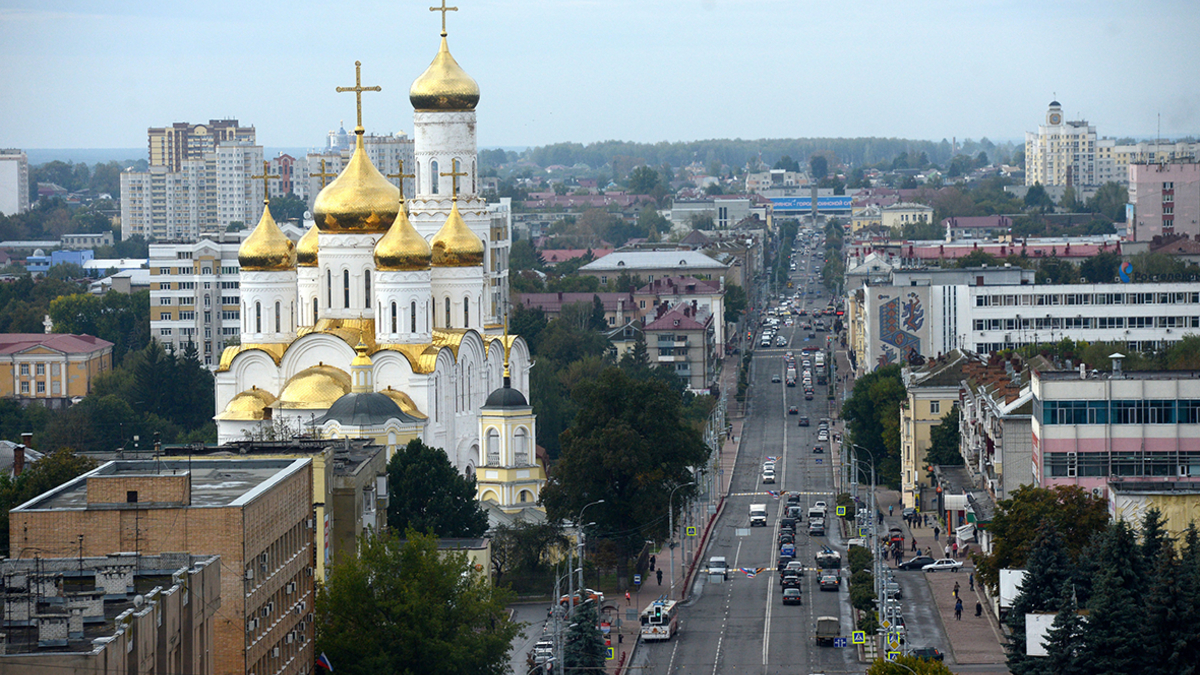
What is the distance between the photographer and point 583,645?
4644 centimetres

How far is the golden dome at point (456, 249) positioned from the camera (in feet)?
228

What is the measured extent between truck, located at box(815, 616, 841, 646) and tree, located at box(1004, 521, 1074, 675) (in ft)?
22.5

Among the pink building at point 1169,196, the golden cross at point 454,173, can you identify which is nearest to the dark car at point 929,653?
the golden cross at point 454,173

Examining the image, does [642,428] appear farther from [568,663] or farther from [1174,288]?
[1174,288]

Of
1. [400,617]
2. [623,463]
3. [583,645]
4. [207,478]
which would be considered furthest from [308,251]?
[400,617]

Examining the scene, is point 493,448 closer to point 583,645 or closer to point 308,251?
point 308,251

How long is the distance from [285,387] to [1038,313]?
4418cm

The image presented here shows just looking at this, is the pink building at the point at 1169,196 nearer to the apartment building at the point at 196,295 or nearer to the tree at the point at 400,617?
the apartment building at the point at 196,295

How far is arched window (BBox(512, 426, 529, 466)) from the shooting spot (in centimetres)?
6612

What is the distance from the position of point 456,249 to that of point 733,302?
75736 mm

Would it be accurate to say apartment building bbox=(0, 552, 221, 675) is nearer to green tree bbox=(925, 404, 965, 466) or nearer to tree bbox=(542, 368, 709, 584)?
tree bbox=(542, 368, 709, 584)

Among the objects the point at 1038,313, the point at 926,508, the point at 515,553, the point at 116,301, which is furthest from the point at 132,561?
the point at 116,301

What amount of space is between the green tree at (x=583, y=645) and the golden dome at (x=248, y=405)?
20.7 meters

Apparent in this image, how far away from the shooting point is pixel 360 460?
162ft
